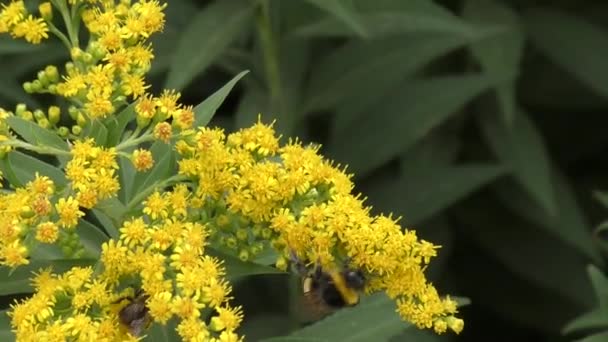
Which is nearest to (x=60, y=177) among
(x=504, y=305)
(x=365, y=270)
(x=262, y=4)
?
(x=365, y=270)

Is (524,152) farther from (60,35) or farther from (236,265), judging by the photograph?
(60,35)

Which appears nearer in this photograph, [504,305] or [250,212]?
[250,212]

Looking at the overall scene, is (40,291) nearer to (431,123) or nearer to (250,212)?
(250,212)

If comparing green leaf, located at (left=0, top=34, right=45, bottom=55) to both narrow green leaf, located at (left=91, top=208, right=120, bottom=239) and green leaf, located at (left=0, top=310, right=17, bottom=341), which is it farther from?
green leaf, located at (left=0, top=310, right=17, bottom=341)

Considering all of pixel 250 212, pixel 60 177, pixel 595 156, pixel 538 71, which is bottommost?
pixel 250 212

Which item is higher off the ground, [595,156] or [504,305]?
[595,156]

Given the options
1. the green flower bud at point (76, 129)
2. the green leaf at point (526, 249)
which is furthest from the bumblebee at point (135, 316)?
the green leaf at point (526, 249)

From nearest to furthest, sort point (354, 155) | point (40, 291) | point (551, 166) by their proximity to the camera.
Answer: point (40, 291)
point (354, 155)
point (551, 166)
